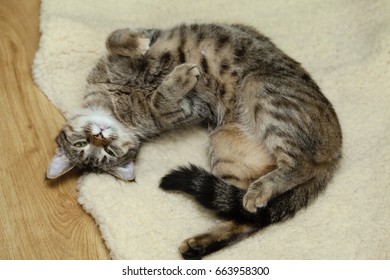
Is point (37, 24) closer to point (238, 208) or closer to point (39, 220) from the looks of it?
point (39, 220)

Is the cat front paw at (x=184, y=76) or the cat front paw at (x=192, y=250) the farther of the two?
the cat front paw at (x=184, y=76)

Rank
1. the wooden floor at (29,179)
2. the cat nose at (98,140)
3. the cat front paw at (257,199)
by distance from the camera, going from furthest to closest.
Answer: the cat nose at (98,140)
the wooden floor at (29,179)
the cat front paw at (257,199)

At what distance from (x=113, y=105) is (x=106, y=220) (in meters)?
0.62

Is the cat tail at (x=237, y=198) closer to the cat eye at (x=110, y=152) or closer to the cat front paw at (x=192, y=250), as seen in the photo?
the cat front paw at (x=192, y=250)

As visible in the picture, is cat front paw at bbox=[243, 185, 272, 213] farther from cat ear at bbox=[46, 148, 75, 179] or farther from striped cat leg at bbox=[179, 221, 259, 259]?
cat ear at bbox=[46, 148, 75, 179]

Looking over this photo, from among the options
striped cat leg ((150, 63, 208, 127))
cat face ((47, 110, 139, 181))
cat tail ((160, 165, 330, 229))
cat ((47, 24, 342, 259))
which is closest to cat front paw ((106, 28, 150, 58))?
cat ((47, 24, 342, 259))

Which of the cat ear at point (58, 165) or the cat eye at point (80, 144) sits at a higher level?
the cat eye at point (80, 144)

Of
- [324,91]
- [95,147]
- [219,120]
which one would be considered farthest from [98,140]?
[324,91]

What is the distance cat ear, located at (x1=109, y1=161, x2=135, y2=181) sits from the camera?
93.3 inches

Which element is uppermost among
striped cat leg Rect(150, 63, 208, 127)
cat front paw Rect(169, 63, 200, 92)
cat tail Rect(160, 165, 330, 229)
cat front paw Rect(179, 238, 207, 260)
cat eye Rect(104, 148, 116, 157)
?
cat front paw Rect(169, 63, 200, 92)

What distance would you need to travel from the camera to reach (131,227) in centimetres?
223

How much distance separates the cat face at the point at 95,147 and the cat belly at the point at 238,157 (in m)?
0.44

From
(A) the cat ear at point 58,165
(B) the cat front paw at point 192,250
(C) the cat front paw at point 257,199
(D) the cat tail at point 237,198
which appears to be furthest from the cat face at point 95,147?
(C) the cat front paw at point 257,199

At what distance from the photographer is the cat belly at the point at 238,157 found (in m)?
2.35
